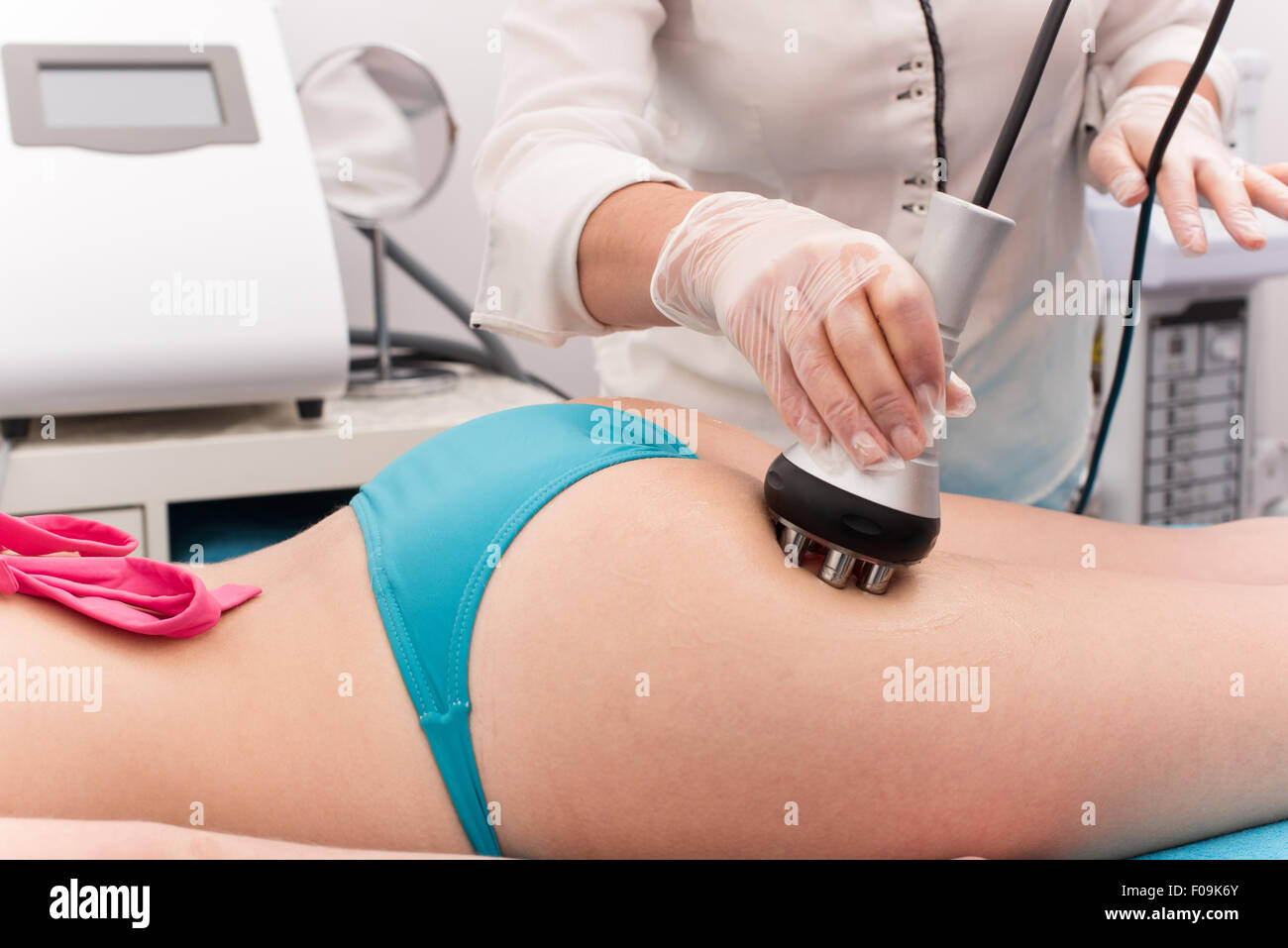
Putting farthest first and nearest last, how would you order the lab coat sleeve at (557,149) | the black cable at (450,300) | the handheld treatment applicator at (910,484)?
the black cable at (450,300)
the lab coat sleeve at (557,149)
the handheld treatment applicator at (910,484)

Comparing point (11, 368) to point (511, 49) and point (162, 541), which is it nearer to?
point (162, 541)

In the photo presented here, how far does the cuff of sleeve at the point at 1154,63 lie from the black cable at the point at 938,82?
8.9 inches

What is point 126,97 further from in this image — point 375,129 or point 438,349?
point 438,349

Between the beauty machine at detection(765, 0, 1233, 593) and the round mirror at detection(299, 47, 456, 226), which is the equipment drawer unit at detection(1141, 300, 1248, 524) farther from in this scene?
the beauty machine at detection(765, 0, 1233, 593)

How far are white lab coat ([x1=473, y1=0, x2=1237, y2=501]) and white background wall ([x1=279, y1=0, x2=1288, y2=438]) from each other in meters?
0.82

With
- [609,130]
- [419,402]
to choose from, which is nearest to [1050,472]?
[609,130]

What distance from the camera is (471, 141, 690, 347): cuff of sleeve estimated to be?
857 millimetres

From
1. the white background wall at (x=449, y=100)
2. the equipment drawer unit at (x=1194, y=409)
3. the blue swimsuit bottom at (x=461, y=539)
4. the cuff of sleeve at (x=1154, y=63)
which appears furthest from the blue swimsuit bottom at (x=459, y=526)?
the equipment drawer unit at (x=1194, y=409)

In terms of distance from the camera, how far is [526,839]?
636 millimetres

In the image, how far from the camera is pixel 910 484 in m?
0.61

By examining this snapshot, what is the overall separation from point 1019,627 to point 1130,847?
154 mm

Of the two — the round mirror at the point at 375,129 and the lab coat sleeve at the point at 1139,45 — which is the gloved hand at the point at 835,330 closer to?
the lab coat sleeve at the point at 1139,45

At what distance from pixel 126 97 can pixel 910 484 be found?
1.25 meters

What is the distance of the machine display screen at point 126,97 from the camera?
1.38 meters
